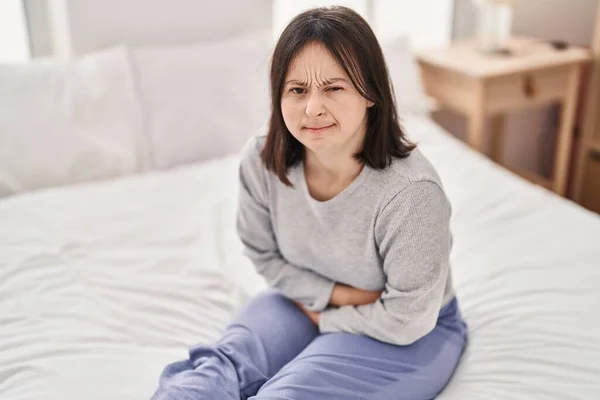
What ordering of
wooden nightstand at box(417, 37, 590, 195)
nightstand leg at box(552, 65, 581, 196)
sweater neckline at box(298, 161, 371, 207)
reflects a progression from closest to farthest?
sweater neckline at box(298, 161, 371, 207)
wooden nightstand at box(417, 37, 590, 195)
nightstand leg at box(552, 65, 581, 196)

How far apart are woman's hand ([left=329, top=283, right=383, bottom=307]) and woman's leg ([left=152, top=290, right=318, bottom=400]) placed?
76 millimetres

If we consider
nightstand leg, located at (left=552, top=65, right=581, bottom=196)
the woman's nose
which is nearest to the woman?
the woman's nose

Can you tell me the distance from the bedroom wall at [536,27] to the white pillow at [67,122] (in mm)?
1317

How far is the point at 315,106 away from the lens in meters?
0.93

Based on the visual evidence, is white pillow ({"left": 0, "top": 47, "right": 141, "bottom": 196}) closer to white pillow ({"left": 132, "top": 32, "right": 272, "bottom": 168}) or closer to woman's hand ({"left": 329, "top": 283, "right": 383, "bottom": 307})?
white pillow ({"left": 132, "top": 32, "right": 272, "bottom": 168})

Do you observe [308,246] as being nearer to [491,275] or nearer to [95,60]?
[491,275]

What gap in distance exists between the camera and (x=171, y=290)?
1.27 metres

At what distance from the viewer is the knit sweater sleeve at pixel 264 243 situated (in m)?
1.09

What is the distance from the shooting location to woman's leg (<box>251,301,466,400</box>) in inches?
35.5

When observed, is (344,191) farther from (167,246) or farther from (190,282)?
(167,246)

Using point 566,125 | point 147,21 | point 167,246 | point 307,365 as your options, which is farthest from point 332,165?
point 566,125

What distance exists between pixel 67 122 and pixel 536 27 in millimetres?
1831

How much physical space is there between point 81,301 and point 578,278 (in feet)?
3.18

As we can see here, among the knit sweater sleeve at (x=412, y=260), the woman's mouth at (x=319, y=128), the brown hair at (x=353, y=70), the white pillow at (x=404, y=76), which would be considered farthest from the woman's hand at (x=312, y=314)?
the white pillow at (x=404, y=76)
